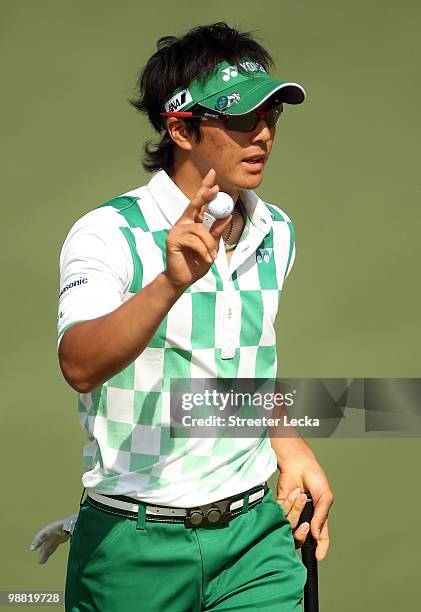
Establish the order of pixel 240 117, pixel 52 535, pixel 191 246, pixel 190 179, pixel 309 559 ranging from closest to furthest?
pixel 191 246, pixel 240 117, pixel 190 179, pixel 309 559, pixel 52 535

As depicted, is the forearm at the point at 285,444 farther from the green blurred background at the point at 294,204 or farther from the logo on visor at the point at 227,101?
the green blurred background at the point at 294,204

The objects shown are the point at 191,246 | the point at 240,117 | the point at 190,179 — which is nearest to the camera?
the point at 191,246

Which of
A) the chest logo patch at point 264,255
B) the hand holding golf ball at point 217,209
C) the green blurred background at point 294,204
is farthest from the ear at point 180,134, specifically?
the green blurred background at point 294,204

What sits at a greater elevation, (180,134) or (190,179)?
(180,134)

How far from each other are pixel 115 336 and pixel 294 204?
3871 mm

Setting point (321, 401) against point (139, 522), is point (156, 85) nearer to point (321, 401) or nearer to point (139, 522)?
point (139, 522)

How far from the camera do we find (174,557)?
3.24 metres

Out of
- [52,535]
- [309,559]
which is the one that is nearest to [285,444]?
[309,559]

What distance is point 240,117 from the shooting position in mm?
3357

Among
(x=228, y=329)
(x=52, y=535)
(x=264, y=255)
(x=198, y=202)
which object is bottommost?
(x=52, y=535)

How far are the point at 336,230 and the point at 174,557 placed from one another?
3371mm

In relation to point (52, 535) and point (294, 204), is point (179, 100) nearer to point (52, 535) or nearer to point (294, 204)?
point (52, 535)

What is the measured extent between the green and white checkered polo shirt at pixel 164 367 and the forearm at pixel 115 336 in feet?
1.17

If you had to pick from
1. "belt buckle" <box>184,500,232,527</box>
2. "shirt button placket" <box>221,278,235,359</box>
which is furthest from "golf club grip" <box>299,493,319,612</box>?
"shirt button placket" <box>221,278,235,359</box>
